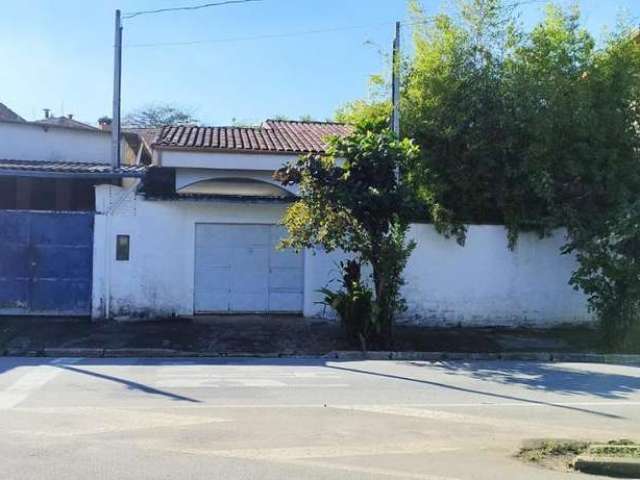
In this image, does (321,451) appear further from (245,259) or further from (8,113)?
(8,113)

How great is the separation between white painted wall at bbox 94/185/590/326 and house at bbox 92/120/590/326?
2 centimetres

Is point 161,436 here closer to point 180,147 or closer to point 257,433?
point 257,433

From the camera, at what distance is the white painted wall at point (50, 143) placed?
21.4 metres

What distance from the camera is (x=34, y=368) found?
11.6 meters

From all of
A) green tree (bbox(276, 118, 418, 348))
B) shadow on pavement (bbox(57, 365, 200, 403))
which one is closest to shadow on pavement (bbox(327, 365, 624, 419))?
green tree (bbox(276, 118, 418, 348))

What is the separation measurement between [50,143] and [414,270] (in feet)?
40.7

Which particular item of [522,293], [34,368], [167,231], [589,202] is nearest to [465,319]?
[522,293]

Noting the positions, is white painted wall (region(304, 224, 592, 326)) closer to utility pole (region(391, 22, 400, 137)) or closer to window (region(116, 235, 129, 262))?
utility pole (region(391, 22, 400, 137))

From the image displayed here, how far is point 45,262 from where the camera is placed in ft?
53.4

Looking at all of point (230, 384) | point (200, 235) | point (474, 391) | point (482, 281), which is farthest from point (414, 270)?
point (230, 384)

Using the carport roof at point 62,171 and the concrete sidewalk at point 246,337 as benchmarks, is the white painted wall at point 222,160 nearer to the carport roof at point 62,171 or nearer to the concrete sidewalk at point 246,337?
the carport roof at point 62,171

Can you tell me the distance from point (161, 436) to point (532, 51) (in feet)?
43.8

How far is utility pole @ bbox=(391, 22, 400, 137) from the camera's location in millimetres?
16250

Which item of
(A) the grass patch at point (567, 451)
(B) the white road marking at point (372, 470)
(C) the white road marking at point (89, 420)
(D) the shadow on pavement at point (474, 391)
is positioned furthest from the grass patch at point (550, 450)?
(C) the white road marking at point (89, 420)
